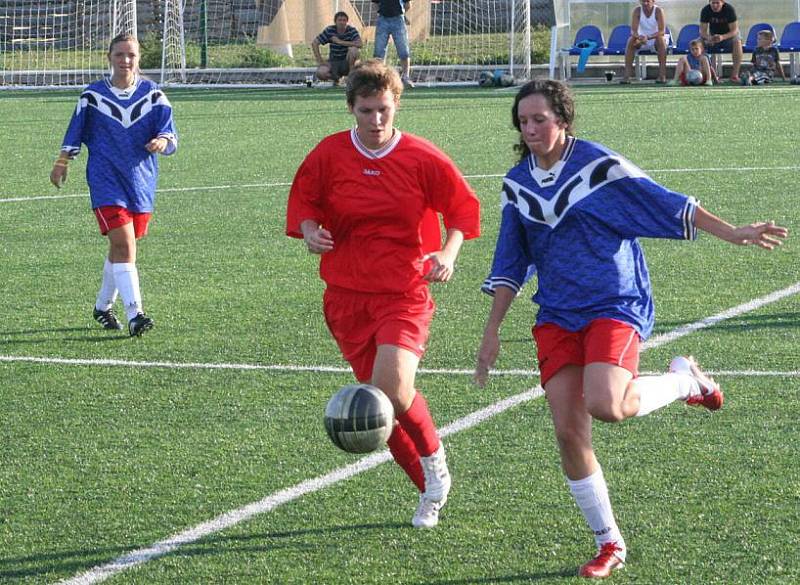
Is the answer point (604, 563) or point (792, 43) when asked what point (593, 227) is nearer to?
point (604, 563)

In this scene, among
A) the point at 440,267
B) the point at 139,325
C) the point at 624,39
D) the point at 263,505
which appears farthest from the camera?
the point at 624,39

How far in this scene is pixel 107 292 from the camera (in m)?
8.77

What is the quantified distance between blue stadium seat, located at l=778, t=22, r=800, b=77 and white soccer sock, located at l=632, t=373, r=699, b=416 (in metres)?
22.0

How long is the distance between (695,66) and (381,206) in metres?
22.2

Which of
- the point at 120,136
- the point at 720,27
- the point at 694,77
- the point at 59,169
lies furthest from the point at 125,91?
the point at 720,27

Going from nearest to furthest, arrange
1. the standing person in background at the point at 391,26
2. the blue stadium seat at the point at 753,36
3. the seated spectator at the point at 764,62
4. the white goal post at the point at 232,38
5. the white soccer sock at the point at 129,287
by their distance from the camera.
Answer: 1. the white soccer sock at the point at 129,287
2. the standing person in background at the point at 391,26
3. the seated spectator at the point at 764,62
4. the blue stadium seat at the point at 753,36
5. the white goal post at the point at 232,38

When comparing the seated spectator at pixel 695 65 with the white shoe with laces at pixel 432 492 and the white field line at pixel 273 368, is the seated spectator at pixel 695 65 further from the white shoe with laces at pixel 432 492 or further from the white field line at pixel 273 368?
the white shoe with laces at pixel 432 492

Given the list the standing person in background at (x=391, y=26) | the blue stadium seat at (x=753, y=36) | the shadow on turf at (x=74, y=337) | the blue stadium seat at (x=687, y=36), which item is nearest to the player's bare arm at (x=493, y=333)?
the shadow on turf at (x=74, y=337)

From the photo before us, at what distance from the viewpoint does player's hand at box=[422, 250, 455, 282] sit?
512cm

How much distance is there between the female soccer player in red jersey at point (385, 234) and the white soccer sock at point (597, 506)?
681mm

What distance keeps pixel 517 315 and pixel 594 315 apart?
3939mm

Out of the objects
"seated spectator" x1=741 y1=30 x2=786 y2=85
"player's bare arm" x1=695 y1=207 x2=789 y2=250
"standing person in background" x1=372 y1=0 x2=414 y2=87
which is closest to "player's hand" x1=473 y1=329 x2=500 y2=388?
"player's bare arm" x1=695 y1=207 x2=789 y2=250

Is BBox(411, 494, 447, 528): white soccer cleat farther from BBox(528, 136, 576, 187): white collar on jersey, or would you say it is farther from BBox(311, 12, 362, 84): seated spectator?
BBox(311, 12, 362, 84): seated spectator

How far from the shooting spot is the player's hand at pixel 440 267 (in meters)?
5.12
